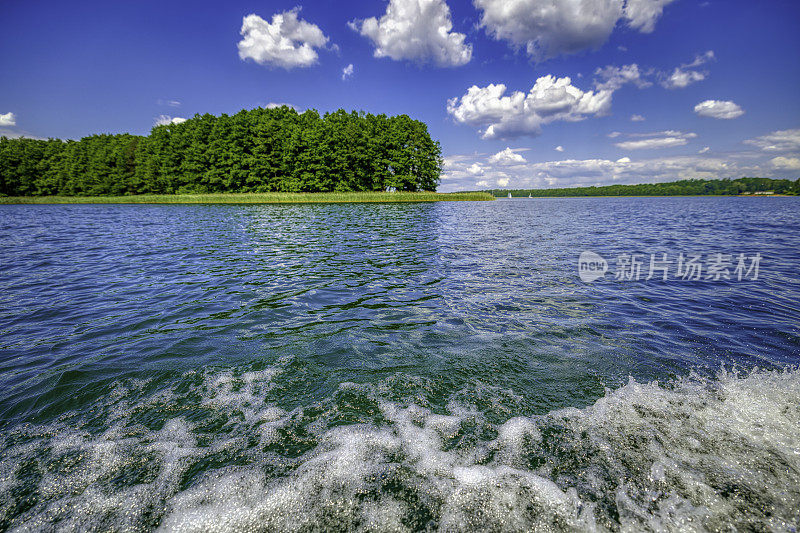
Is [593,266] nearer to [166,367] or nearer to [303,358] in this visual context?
[303,358]

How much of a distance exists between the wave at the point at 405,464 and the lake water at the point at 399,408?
19 millimetres

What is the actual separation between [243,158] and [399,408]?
253ft

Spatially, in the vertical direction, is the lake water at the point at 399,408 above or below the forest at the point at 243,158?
below

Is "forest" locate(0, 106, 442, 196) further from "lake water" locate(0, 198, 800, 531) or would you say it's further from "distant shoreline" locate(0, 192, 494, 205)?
"lake water" locate(0, 198, 800, 531)

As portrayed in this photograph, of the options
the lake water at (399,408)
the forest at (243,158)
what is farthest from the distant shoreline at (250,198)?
the lake water at (399,408)

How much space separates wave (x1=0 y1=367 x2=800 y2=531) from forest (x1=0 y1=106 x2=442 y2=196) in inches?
2777

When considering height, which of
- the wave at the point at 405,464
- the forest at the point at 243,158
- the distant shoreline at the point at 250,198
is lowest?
the wave at the point at 405,464

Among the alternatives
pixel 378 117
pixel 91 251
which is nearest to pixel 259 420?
pixel 91 251

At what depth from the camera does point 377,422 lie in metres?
3.56

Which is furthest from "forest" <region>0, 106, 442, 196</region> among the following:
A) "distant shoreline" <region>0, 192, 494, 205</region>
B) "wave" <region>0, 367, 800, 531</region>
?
"wave" <region>0, 367, 800, 531</region>

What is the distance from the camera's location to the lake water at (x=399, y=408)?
2566 mm

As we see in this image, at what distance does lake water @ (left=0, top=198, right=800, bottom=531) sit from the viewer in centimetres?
257

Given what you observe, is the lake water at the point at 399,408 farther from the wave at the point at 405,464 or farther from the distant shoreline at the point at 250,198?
the distant shoreline at the point at 250,198

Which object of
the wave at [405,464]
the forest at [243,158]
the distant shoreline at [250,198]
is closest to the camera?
the wave at [405,464]
